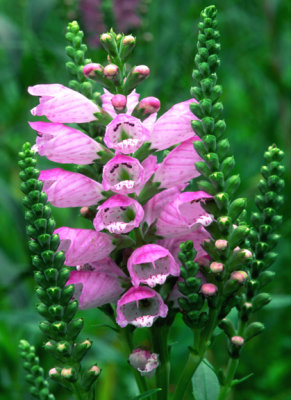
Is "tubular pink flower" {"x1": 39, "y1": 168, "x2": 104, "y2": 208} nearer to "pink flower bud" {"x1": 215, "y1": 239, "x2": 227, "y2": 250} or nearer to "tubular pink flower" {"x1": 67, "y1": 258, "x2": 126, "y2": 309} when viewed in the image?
"tubular pink flower" {"x1": 67, "y1": 258, "x2": 126, "y2": 309}

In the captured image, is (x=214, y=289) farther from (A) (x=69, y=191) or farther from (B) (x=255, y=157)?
(B) (x=255, y=157)

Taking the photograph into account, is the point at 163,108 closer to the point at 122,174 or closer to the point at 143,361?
the point at 122,174

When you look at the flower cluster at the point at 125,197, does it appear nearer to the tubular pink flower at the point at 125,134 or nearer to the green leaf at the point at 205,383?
the tubular pink flower at the point at 125,134

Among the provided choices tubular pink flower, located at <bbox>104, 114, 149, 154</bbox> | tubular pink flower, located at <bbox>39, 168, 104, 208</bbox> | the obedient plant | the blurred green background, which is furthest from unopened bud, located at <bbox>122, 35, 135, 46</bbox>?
the blurred green background

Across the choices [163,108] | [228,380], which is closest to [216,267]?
[228,380]

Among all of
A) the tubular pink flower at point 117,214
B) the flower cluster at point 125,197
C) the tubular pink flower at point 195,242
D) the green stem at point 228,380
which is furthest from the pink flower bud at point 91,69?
the green stem at point 228,380

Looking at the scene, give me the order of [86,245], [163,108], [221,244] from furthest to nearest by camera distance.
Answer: [163,108], [86,245], [221,244]
